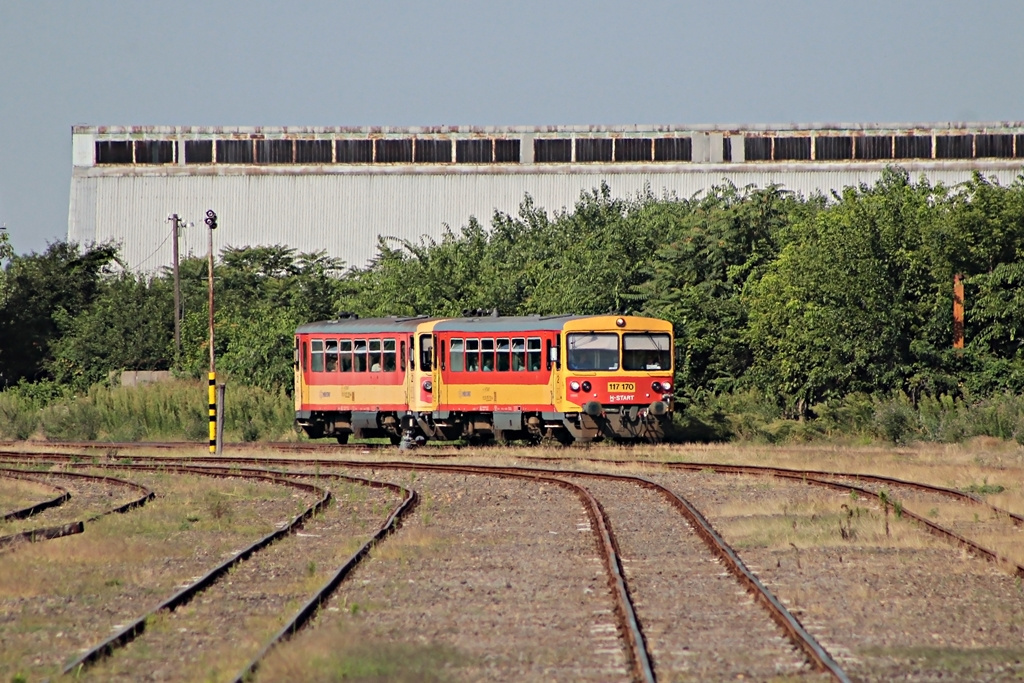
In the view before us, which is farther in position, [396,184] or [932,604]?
[396,184]

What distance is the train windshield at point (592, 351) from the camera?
93.7 ft

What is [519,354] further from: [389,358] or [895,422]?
[895,422]

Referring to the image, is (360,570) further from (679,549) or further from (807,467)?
(807,467)

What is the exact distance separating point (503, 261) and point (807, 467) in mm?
26310

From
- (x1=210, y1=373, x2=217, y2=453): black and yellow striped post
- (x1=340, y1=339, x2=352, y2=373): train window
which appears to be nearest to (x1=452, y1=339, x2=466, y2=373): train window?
(x1=340, y1=339, x2=352, y2=373): train window

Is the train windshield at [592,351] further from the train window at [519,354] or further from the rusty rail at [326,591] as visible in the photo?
the rusty rail at [326,591]

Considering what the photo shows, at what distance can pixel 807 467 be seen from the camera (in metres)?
23.7

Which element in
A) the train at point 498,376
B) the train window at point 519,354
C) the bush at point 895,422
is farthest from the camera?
the bush at point 895,422

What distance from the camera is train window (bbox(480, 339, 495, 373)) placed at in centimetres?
2964

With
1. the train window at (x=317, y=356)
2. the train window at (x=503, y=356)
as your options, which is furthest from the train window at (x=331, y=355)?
the train window at (x=503, y=356)

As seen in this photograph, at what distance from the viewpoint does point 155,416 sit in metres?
39.8

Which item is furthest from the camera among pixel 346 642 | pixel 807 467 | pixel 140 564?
pixel 807 467

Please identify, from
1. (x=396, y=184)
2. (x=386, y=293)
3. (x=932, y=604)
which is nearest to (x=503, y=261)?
(x=386, y=293)

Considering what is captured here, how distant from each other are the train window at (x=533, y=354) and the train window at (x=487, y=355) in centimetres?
88
